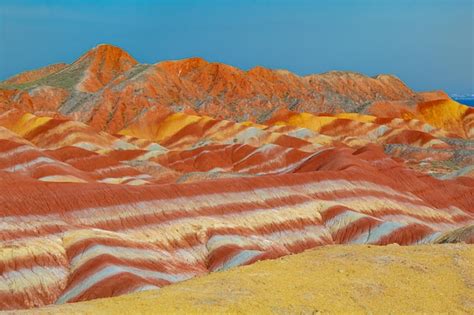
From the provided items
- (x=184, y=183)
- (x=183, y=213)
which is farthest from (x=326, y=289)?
(x=184, y=183)

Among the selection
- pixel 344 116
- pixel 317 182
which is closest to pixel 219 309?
pixel 317 182

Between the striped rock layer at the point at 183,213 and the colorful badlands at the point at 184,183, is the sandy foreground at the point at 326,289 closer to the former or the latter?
the colorful badlands at the point at 184,183

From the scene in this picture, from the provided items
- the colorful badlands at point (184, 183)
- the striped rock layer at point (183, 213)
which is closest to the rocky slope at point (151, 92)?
the colorful badlands at point (184, 183)

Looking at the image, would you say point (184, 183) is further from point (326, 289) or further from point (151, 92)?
point (151, 92)

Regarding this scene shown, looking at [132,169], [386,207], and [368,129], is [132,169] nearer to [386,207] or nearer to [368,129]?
[386,207]

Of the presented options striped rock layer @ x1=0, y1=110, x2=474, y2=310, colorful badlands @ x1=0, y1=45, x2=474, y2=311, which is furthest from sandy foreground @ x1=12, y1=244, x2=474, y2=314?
striped rock layer @ x1=0, y1=110, x2=474, y2=310

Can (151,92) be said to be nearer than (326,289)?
No

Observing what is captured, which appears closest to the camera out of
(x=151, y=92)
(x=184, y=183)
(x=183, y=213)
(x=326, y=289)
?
(x=326, y=289)
